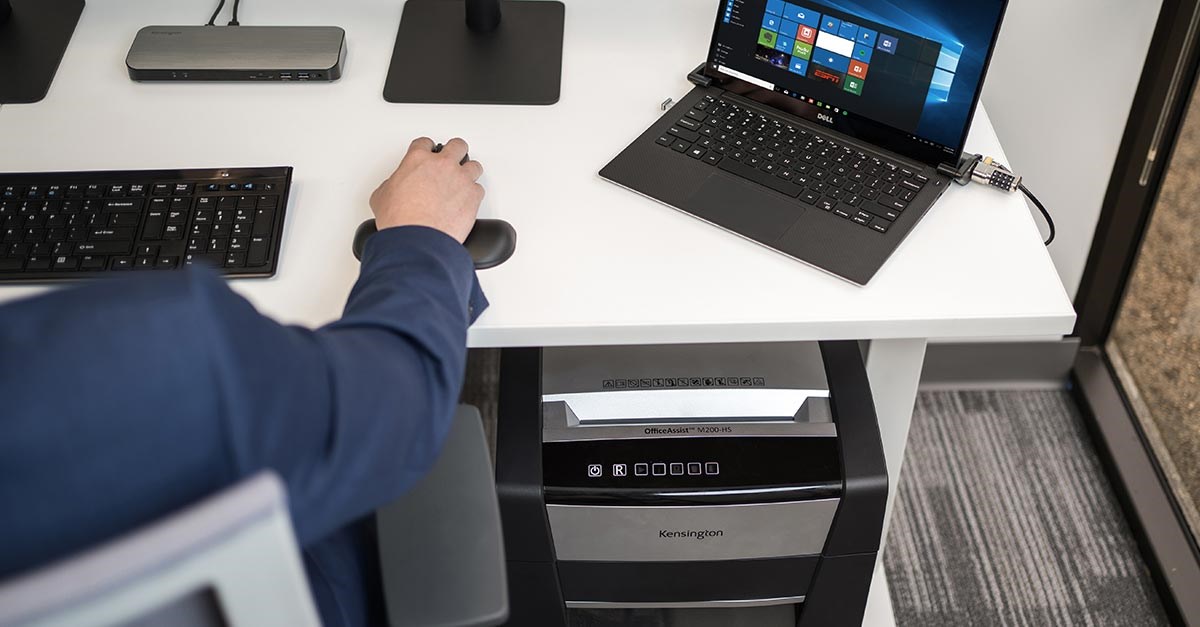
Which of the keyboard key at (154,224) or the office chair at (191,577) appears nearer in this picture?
the office chair at (191,577)

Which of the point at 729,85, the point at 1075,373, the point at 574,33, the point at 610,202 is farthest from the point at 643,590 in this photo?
the point at 1075,373

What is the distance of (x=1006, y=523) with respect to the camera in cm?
169

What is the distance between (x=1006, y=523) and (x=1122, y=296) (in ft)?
1.39

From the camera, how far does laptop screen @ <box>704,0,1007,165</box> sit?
108cm

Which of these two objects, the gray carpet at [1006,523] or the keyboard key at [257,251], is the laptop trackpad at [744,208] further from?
the gray carpet at [1006,523]

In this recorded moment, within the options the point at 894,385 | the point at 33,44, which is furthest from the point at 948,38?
the point at 33,44

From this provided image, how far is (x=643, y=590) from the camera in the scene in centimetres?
126

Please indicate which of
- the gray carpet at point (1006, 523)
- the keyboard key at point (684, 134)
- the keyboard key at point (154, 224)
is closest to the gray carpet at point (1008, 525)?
the gray carpet at point (1006, 523)

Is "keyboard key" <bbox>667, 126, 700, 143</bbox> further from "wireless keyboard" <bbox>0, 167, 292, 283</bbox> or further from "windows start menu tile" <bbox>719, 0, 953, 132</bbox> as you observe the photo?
"wireless keyboard" <bbox>0, 167, 292, 283</bbox>

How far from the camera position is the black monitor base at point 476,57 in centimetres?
127

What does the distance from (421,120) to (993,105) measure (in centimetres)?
83

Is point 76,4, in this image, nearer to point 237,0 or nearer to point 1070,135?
point 237,0

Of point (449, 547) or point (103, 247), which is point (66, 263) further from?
point (449, 547)

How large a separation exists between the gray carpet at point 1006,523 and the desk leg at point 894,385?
0.35 m
